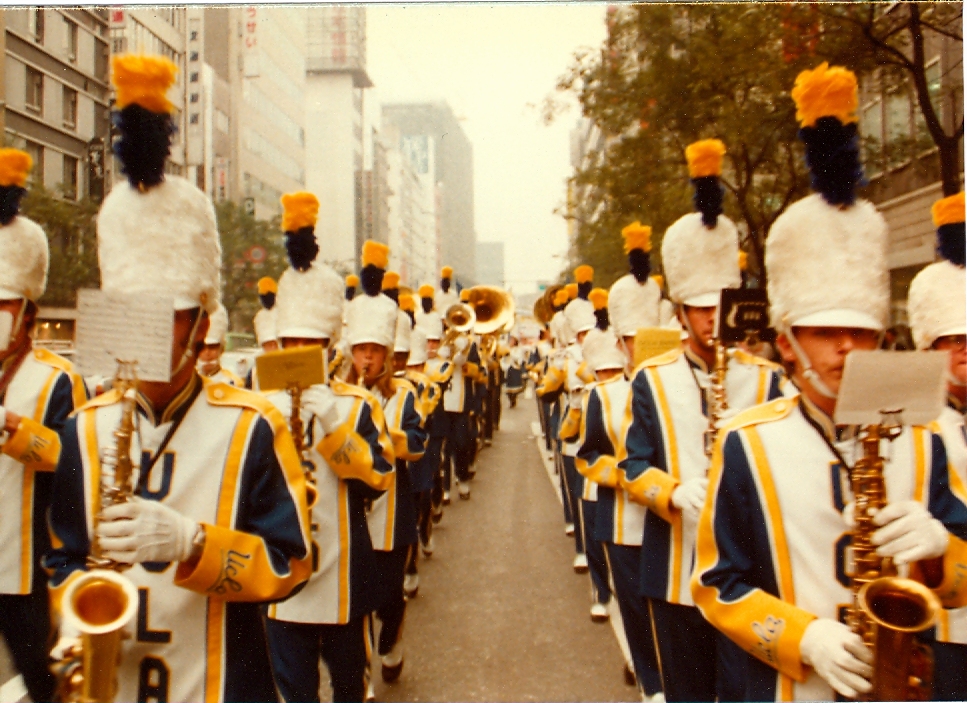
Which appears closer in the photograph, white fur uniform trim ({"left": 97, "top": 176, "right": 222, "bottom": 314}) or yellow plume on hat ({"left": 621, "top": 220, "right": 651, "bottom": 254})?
white fur uniform trim ({"left": 97, "top": 176, "right": 222, "bottom": 314})

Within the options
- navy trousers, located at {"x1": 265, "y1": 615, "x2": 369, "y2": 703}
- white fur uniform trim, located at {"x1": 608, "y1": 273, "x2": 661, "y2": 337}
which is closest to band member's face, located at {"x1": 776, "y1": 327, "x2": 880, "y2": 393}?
navy trousers, located at {"x1": 265, "y1": 615, "x2": 369, "y2": 703}

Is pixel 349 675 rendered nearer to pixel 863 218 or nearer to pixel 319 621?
pixel 319 621

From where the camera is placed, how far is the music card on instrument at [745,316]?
3.53 meters

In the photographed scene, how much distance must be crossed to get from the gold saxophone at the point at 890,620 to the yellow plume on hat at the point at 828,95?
1249 mm

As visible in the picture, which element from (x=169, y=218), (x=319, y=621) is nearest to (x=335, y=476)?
(x=319, y=621)

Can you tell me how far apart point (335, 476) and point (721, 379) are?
1.89 m

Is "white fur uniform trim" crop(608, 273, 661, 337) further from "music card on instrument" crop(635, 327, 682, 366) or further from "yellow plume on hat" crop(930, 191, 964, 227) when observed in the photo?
"yellow plume on hat" crop(930, 191, 964, 227)

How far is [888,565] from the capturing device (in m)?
2.27

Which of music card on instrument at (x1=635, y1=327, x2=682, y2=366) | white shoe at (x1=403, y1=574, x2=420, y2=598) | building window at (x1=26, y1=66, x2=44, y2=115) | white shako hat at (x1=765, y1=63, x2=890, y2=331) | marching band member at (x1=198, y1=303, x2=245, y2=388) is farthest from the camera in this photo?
white shoe at (x1=403, y1=574, x2=420, y2=598)

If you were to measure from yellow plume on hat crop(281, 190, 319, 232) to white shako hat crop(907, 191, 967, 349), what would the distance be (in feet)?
9.89

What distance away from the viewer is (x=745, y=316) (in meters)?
3.56

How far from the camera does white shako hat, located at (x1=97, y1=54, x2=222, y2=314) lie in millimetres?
2582

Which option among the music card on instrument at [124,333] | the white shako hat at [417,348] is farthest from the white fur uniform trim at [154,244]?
the white shako hat at [417,348]

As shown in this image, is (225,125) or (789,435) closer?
(789,435)
